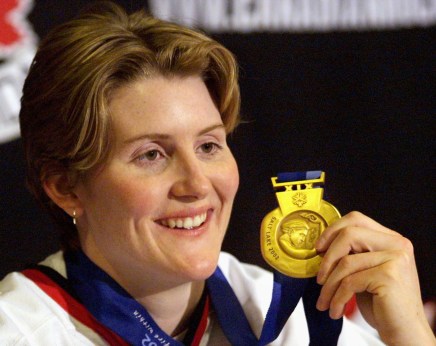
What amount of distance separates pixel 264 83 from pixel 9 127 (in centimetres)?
69

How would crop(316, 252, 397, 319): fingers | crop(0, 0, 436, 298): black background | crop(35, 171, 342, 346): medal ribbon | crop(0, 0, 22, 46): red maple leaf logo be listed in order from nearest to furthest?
crop(316, 252, 397, 319): fingers < crop(35, 171, 342, 346): medal ribbon < crop(0, 0, 22, 46): red maple leaf logo < crop(0, 0, 436, 298): black background

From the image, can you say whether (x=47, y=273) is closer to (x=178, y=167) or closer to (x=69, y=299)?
(x=69, y=299)

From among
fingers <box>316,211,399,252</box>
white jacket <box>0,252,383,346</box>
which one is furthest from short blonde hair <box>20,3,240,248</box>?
fingers <box>316,211,399,252</box>

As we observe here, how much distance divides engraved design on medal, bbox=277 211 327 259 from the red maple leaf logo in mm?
891

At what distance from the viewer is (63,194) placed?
5.07 ft

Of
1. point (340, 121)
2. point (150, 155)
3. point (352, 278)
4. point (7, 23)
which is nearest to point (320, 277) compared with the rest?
point (352, 278)

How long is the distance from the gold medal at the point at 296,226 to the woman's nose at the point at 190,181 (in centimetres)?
13

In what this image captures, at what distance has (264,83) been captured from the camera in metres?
2.08

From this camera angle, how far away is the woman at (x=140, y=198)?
4.58ft

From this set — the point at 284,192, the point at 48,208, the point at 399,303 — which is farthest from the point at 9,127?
the point at 399,303

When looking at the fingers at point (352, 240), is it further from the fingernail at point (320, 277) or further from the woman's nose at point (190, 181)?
the woman's nose at point (190, 181)

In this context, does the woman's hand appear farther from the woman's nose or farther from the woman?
the woman's nose

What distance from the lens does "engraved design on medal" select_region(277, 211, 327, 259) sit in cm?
140

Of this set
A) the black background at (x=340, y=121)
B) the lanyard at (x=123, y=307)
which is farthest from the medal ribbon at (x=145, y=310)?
the black background at (x=340, y=121)
